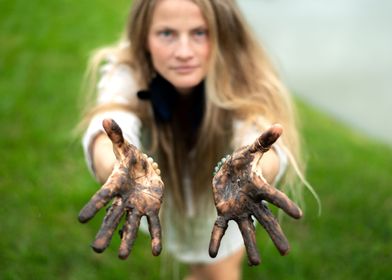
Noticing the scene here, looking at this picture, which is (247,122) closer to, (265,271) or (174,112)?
(174,112)

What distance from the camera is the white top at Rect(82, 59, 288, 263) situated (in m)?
1.83

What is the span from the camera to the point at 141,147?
210 cm

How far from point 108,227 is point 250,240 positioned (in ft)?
1.10

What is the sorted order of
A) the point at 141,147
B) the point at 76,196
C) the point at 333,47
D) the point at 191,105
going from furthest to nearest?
the point at 333,47 → the point at 76,196 → the point at 191,105 → the point at 141,147

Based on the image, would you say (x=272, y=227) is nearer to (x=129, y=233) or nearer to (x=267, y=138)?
(x=267, y=138)

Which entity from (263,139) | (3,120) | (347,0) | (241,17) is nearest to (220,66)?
(241,17)

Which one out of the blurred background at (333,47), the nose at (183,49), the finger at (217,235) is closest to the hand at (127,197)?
the finger at (217,235)

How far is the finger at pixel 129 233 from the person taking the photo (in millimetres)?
1176

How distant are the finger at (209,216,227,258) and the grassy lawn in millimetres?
1598

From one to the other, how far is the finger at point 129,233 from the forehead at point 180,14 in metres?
0.90

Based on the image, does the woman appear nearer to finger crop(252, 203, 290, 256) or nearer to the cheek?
the cheek

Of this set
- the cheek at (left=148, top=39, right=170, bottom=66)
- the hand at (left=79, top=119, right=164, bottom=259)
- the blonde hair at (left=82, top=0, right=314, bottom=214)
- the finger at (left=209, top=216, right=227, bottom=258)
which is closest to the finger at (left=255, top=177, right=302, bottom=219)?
the finger at (left=209, top=216, right=227, bottom=258)

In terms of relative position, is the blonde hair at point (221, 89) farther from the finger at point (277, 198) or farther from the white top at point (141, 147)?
the finger at point (277, 198)

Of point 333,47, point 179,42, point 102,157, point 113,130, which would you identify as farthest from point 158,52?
point 333,47
